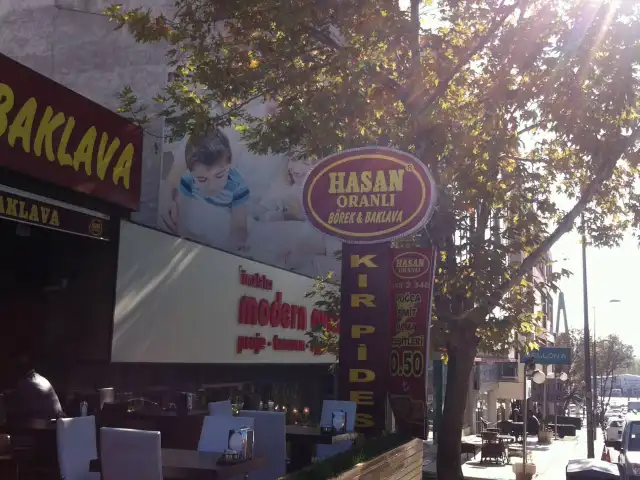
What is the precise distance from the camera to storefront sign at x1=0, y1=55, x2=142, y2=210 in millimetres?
9836

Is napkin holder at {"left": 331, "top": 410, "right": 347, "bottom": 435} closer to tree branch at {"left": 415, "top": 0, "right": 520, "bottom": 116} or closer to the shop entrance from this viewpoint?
the shop entrance

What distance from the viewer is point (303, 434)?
924cm

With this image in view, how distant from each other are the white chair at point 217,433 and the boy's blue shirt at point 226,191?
1935cm

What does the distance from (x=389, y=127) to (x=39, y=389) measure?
24.3 feet

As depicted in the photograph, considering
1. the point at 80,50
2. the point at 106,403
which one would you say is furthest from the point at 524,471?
the point at 80,50

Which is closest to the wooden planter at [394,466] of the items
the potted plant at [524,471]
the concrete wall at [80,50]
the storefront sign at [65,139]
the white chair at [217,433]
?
the white chair at [217,433]

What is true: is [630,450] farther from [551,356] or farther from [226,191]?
[226,191]

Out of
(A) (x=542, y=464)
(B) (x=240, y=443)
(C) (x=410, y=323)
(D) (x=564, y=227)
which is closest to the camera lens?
(B) (x=240, y=443)

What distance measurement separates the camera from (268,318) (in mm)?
19469

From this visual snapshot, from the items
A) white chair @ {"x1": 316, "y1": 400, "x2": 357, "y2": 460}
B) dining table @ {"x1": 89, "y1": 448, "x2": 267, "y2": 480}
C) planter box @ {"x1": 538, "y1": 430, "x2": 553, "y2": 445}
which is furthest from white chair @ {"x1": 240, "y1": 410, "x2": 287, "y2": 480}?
planter box @ {"x1": 538, "y1": 430, "x2": 553, "y2": 445}

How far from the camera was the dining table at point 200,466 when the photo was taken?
580 centimetres

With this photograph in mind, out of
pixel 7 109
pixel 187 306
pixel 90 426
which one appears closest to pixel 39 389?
pixel 90 426

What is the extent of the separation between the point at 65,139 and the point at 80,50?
14.9 metres

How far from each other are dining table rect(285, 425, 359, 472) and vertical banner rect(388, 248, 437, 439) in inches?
52.0
